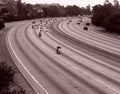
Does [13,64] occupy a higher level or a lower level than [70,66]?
higher

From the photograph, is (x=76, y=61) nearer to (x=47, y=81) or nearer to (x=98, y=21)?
(x=47, y=81)

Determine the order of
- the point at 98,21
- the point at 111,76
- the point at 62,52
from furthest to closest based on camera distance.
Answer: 1. the point at 98,21
2. the point at 62,52
3. the point at 111,76

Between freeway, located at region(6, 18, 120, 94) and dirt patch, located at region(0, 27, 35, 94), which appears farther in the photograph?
freeway, located at region(6, 18, 120, 94)

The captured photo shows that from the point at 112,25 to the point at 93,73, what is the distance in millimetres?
58246

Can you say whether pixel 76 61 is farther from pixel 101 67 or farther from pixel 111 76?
pixel 111 76

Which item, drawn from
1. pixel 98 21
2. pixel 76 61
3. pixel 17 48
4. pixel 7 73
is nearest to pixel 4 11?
pixel 98 21

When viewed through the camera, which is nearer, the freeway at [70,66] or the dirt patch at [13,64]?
the dirt patch at [13,64]

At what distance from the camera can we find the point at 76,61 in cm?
4547

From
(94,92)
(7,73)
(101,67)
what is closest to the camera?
(7,73)

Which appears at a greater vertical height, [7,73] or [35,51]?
[7,73]

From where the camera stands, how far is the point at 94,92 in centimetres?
2808

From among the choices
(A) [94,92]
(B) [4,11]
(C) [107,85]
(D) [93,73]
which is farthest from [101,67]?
(B) [4,11]

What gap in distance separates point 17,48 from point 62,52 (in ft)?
28.0

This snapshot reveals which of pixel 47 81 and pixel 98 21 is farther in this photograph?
pixel 98 21
